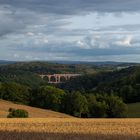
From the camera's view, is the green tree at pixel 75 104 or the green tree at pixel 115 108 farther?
the green tree at pixel 75 104

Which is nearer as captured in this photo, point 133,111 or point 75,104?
point 133,111

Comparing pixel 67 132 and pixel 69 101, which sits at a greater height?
pixel 67 132

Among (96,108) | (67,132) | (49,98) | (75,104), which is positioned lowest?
(96,108)

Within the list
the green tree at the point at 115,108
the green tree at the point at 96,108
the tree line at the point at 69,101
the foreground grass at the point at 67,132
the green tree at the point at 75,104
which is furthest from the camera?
the green tree at the point at 75,104

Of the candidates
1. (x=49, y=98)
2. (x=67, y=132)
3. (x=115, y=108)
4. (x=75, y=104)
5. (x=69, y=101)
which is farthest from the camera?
(x=49, y=98)

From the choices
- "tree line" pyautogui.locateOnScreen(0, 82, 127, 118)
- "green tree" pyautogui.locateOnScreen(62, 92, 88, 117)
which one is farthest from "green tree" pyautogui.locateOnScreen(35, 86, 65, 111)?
"green tree" pyautogui.locateOnScreen(62, 92, 88, 117)

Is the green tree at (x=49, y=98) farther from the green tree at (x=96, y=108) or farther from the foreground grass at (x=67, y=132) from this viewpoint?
the foreground grass at (x=67, y=132)

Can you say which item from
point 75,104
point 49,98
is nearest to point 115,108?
point 75,104

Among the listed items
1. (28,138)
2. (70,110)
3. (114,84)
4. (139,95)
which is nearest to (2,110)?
(70,110)

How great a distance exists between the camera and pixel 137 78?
529 feet

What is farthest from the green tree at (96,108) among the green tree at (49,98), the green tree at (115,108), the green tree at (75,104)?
the green tree at (49,98)

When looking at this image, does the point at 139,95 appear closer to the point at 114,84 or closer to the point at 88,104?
the point at 88,104

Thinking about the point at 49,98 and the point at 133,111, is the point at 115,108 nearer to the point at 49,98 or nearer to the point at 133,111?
the point at 133,111

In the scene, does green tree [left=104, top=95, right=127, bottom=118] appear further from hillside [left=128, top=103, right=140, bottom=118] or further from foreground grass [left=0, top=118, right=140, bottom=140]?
foreground grass [left=0, top=118, right=140, bottom=140]
